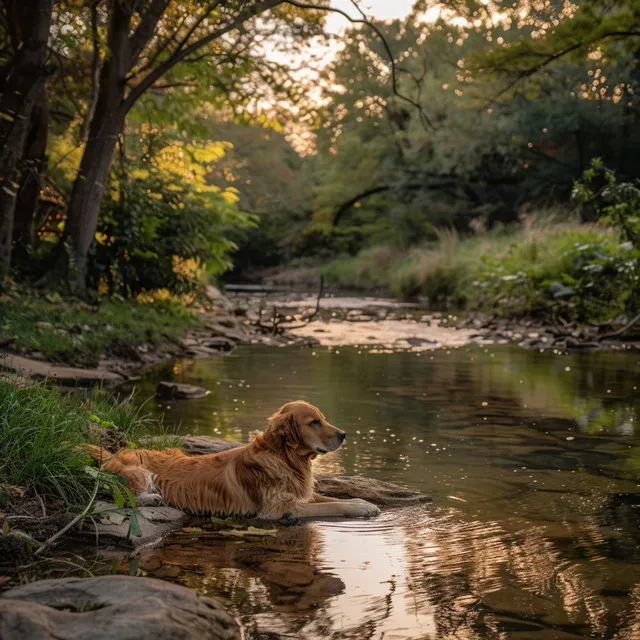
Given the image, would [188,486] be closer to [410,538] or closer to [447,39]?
[410,538]

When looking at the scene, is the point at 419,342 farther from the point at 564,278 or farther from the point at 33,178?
the point at 33,178

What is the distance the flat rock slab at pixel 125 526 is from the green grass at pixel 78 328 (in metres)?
7.78

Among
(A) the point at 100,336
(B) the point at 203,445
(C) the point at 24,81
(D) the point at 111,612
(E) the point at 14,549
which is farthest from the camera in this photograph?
(A) the point at 100,336

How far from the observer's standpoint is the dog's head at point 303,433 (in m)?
7.38

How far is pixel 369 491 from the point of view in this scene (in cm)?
800

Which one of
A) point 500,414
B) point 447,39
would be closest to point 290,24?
point 500,414

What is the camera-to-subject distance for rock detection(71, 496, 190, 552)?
6422 mm

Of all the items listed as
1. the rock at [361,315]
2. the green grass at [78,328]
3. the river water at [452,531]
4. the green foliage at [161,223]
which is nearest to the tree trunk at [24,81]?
the green grass at [78,328]

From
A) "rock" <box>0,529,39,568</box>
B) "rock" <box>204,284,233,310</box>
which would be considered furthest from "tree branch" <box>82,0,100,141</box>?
"rock" <box>0,529,39,568</box>

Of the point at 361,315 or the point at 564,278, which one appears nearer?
the point at 564,278

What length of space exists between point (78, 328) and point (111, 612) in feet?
41.2

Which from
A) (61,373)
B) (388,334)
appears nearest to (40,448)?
(61,373)

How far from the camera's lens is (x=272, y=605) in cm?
532

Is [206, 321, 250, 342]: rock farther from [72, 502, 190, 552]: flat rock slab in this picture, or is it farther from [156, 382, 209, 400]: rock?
[72, 502, 190, 552]: flat rock slab
